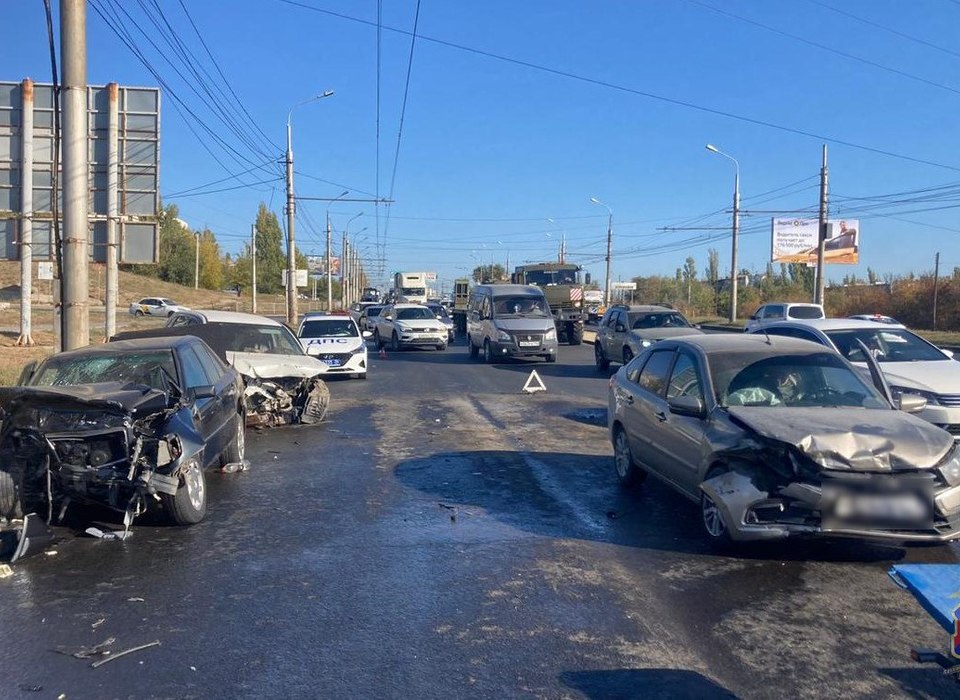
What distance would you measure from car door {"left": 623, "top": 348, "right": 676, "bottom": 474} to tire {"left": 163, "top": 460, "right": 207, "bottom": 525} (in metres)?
3.93

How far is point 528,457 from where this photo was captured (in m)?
10.7

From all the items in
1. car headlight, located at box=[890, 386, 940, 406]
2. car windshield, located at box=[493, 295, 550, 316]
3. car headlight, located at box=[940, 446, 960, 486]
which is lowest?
car headlight, located at box=[940, 446, 960, 486]

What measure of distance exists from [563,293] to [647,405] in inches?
1072

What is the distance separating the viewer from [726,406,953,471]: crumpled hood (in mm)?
5938

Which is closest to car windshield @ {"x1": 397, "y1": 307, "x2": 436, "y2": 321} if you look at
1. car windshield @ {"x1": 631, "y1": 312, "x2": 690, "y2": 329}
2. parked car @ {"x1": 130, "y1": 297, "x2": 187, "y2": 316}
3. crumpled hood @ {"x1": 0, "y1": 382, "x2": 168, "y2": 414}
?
car windshield @ {"x1": 631, "y1": 312, "x2": 690, "y2": 329}

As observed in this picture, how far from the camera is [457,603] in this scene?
18.2 feet

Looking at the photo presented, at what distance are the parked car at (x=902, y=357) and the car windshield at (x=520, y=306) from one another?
43.4ft

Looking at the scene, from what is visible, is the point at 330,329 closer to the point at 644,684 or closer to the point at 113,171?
the point at 113,171

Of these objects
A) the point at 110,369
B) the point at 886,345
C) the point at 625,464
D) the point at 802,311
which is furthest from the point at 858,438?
the point at 802,311

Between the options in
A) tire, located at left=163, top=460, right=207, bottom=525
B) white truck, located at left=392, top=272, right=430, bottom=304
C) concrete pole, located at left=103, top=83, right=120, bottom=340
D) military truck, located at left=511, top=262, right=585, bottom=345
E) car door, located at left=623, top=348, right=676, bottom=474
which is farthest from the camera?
white truck, located at left=392, top=272, right=430, bottom=304

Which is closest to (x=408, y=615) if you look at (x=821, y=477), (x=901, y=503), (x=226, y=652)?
(x=226, y=652)

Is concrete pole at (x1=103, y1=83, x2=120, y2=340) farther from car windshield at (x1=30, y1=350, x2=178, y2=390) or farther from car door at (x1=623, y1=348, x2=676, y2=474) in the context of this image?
car door at (x1=623, y1=348, x2=676, y2=474)

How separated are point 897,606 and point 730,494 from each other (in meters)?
1.24

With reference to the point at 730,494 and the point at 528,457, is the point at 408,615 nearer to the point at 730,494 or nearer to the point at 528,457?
the point at 730,494
